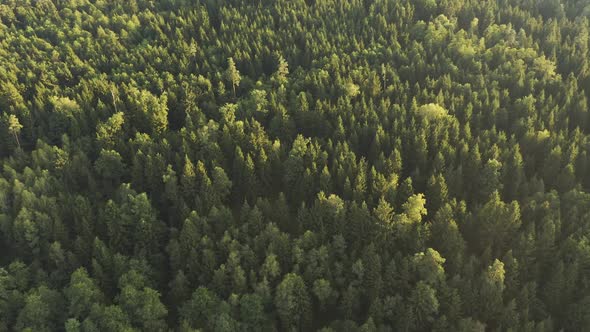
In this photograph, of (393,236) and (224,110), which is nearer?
(393,236)

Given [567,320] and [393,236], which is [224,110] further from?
[567,320]

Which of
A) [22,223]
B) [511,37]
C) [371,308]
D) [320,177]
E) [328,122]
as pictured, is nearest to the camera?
[371,308]

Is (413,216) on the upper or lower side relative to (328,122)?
lower

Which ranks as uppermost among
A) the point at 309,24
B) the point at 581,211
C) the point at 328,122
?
the point at 309,24

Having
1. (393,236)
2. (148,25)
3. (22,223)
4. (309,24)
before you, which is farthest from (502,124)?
(148,25)

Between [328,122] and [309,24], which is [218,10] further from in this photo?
[328,122]

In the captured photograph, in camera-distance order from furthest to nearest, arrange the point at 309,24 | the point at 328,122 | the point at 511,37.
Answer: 1. the point at 309,24
2. the point at 511,37
3. the point at 328,122

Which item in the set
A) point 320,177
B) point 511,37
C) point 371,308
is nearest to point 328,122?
point 320,177
